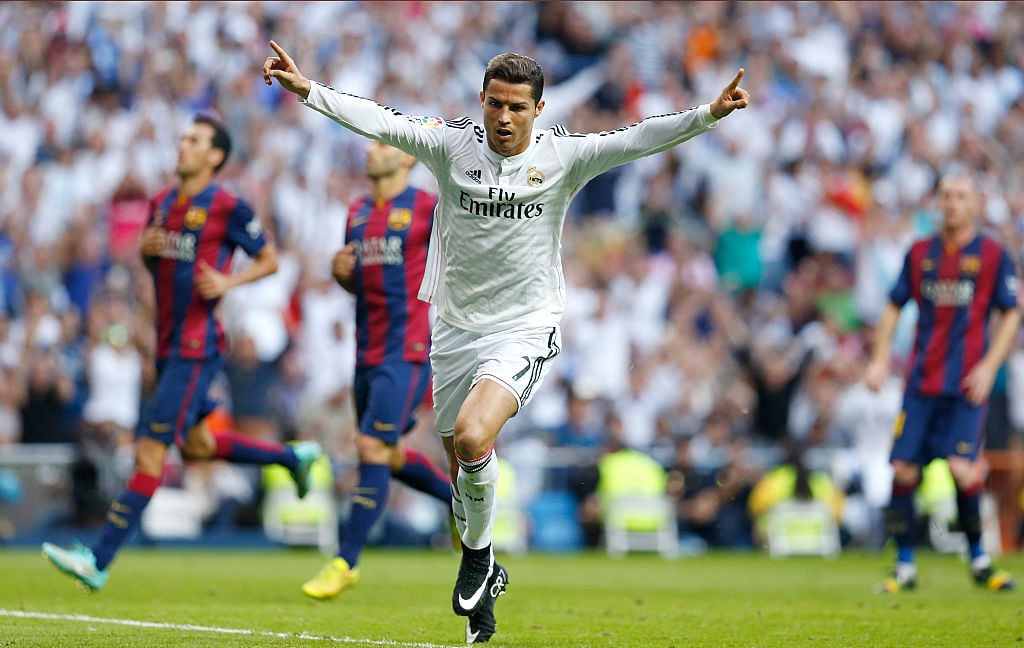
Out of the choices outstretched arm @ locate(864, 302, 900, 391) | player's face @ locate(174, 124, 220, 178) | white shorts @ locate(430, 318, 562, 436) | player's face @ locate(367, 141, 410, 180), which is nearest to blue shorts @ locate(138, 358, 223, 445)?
player's face @ locate(174, 124, 220, 178)

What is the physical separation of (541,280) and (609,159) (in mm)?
669

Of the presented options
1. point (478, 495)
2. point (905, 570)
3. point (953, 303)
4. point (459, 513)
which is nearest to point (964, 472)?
point (905, 570)

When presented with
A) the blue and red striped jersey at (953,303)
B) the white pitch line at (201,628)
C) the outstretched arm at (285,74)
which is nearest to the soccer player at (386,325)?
the white pitch line at (201,628)

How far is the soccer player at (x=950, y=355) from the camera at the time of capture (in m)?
11.7

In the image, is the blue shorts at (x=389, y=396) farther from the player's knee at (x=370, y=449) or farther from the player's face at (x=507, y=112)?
the player's face at (x=507, y=112)

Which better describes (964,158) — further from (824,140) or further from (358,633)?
(358,633)

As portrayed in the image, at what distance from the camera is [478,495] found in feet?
24.8

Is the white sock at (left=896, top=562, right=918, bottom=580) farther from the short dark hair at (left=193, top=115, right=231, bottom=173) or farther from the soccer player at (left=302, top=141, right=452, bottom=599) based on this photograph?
the short dark hair at (left=193, top=115, right=231, bottom=173)

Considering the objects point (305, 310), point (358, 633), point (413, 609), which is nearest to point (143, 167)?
point (305, 310)

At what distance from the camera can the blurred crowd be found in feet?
57.7

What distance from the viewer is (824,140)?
2227 centimetres

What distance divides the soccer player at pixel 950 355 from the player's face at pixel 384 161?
3.77 meters

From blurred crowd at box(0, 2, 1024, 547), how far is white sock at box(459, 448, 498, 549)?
949 cm

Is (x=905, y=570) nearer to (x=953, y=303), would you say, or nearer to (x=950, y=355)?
(x=950, y=355)
